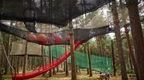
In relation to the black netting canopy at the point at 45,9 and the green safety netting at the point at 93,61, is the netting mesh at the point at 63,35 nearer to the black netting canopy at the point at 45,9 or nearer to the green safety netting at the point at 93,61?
the black netting canopy at the point at 45,9

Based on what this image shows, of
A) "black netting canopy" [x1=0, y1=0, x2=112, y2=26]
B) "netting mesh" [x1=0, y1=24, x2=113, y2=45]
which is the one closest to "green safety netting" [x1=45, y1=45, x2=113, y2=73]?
"netting mesh" [x1=0, y1=24, x2=113, y2=45]

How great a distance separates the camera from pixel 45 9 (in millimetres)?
4219

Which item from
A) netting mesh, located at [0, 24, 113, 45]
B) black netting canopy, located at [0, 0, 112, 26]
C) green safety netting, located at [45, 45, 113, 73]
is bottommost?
green safety netting, located at [45, 45, 113, 73]

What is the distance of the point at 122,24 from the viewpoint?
6.93 meters

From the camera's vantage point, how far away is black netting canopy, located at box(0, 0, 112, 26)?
13.3ft

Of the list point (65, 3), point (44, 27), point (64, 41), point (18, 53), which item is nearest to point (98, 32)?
point (64, 41)

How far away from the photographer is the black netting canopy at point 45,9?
13.3 feet

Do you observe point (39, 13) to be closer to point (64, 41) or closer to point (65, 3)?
point (65, 3)

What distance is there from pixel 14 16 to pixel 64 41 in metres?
2.61

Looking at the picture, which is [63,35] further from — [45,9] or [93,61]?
[93,61]

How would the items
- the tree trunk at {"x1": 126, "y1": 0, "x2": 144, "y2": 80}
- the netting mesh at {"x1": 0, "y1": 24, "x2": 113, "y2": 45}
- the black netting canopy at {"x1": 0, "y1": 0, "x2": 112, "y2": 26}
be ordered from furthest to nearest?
the netting mesh at {"x1": 0, "y1": 24, "x2": 113, "y2": 45}, the black netting canopy at {"x1": 0, "y1": 0, "x2": 112, "y2": 26}, the tree trunk at {"x1": 126, "y1": 0, "x2": 144, "y2": 80}

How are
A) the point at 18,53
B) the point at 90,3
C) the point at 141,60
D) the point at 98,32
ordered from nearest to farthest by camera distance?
the point at 141,60
the point at 90,3
the point at 98,32
the point at 18,53

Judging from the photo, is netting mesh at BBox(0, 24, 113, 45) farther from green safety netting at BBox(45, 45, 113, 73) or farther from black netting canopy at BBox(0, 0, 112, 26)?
green safety netting at BBox(45, 45, 113, 73)

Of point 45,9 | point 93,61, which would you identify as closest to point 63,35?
point 45,9
